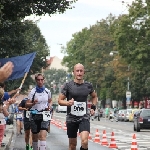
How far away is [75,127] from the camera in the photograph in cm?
1096

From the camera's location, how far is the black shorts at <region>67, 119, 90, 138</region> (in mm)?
10867

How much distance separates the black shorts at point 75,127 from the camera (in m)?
10.9

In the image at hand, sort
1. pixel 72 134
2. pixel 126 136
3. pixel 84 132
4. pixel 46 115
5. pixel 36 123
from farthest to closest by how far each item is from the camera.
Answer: pixel 126 136 < pixel 36 123 < pixel 46 115 < pixel 72 134 < pixel 84 132

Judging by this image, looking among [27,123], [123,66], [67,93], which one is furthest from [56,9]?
[123,66]

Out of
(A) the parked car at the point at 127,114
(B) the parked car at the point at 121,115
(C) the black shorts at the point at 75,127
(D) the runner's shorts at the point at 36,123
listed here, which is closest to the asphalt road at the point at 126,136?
(D) the runner's shorts at the point at 36,123

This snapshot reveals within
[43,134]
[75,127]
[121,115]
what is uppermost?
[121,115]

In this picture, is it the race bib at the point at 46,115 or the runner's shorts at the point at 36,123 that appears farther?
the runner's shorts at the point at 36,123

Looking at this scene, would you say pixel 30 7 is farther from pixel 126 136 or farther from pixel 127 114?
pixel 127 114

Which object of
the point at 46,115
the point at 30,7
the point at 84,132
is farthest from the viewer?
the point at 30,7

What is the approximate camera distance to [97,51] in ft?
327

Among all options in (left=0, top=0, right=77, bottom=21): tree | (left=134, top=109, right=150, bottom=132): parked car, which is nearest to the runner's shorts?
(left=0, top=0, right=77, bottom=21): tree

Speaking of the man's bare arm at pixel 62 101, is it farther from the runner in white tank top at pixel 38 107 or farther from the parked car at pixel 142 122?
the parked car at pixel 142 122

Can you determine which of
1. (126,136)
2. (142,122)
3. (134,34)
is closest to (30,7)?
(126,136)

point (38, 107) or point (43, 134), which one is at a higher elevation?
point (38, 107)
